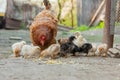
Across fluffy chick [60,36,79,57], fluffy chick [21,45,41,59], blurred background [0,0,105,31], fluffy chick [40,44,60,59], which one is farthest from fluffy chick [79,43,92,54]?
blurred background [0,0,105,31]

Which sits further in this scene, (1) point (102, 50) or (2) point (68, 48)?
(1) point (102, 50)

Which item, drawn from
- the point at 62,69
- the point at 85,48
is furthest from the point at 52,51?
the point at 62,69

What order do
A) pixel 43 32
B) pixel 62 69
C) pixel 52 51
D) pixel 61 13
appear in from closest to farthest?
1. pixel 62 69
2. pixel 52 51
3. pixel 43 32
4. pixel 61 13

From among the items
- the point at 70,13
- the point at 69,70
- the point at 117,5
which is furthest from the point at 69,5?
the point at 69,70

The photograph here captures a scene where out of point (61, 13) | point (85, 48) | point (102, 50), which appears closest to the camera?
point (85, 48)

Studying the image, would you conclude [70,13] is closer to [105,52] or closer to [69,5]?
[69,5]

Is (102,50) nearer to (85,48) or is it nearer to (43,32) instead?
(85,48)

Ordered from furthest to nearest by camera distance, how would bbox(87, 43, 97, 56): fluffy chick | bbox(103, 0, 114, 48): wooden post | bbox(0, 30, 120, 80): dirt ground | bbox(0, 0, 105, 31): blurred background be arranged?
bbox(0, 0, 105, 31): blurred background → bbox(103, 0, 114, 48): wooden post → bbox(87, 43, 97, 56): fluffy chick → bbox(0, 30, 120, 80): dirt ground

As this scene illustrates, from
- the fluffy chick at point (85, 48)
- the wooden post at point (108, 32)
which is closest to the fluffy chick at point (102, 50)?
the fluffy chick at point (85, 48)

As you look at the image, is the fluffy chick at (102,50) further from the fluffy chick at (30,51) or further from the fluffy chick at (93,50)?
the fluffy chick at (30,51)

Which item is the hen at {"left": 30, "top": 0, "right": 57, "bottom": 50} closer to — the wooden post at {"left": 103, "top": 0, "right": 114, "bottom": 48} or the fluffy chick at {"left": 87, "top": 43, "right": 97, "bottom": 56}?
the fluffy chick at {"left": 87, "top": 43, "right": 97, "bottom": 56}

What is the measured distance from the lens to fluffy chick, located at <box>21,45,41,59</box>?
6805 millimetres

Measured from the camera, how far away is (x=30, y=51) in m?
6.82

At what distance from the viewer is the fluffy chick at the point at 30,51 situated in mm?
6805
